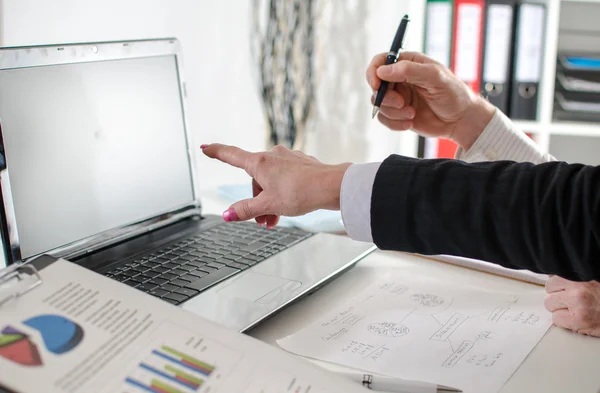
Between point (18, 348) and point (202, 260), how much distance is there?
403 millimetres

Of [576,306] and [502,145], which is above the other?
[502,145]

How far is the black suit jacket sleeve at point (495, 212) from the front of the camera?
60 cm

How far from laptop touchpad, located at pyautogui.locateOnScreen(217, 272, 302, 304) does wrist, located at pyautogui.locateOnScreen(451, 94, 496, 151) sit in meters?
0.49

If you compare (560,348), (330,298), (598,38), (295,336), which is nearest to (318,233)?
(330,298)

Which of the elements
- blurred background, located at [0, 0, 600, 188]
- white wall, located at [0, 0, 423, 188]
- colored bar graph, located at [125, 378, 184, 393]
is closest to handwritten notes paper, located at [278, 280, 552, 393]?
colored bar graph, located at [125, 378, 184, 393]

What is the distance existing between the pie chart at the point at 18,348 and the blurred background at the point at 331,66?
4.08 feet

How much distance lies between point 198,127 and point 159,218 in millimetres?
947

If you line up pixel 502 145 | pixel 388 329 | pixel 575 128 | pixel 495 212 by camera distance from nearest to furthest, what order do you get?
pixel 495 212, pixel 388 329, pixel 502 145, pixel 575 128

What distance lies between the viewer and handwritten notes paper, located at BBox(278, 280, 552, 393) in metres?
0.64

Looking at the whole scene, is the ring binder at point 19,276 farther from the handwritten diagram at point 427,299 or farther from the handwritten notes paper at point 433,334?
the handwritten diagram at point 427,299

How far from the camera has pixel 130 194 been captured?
0.98 meters

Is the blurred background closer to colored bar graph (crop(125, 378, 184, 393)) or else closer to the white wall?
the white wall

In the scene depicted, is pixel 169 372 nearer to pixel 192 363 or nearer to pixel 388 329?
pixel 192 363

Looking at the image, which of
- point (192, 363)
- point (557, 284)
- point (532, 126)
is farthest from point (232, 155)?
point (532, 126)
